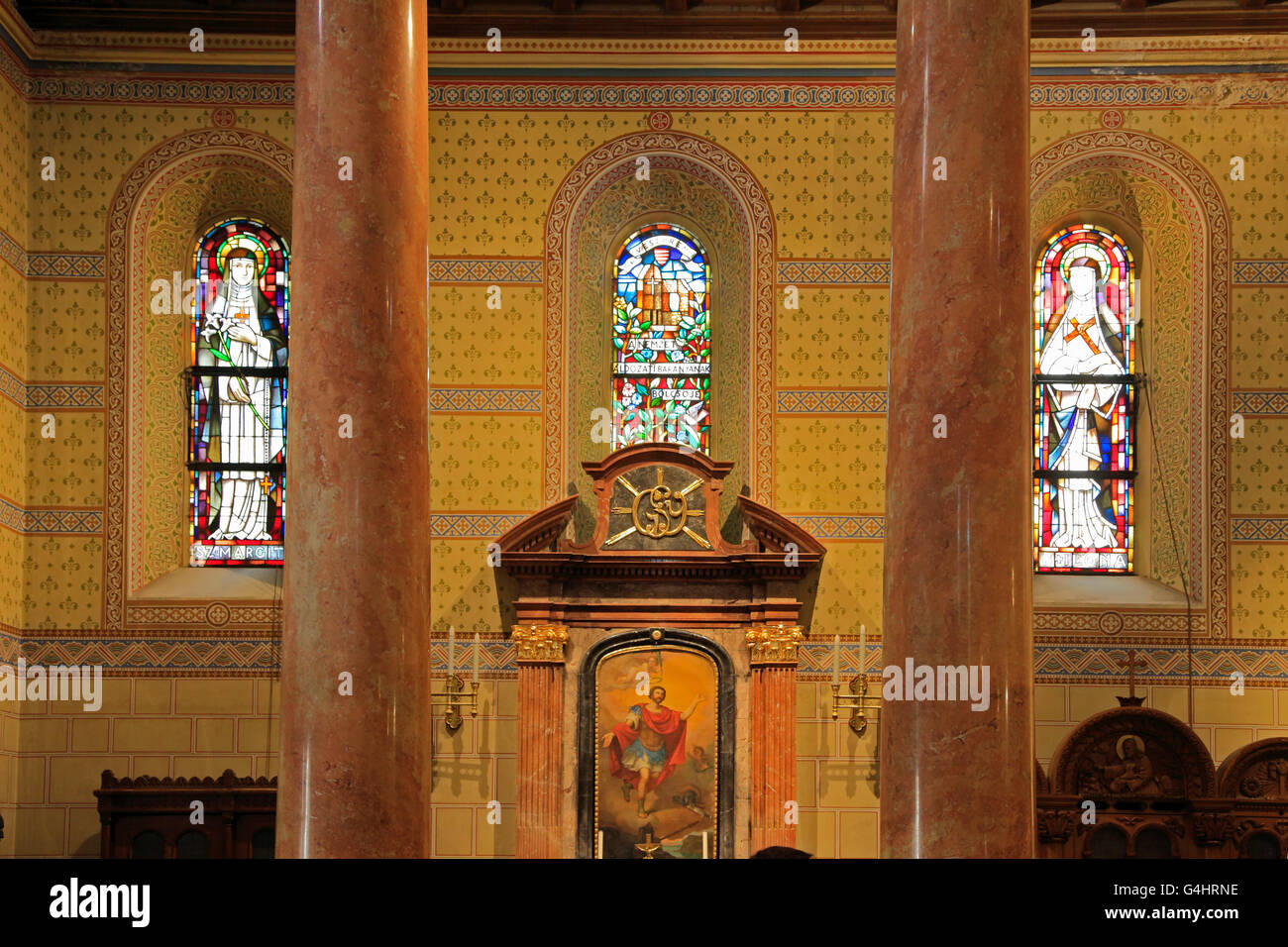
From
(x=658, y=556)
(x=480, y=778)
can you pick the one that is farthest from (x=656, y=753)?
(x=658, y=556)

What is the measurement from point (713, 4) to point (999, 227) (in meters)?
A: 8.53

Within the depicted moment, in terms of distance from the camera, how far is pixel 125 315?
540 inches

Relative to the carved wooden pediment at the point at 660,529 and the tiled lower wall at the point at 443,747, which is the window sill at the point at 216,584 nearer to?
the tiled lower wall at the point at 443,747

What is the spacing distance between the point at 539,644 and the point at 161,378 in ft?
14.0

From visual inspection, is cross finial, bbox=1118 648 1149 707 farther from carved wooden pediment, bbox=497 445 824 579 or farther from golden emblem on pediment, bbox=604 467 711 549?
golden emblem on pediment, bbox=604 467 711 549

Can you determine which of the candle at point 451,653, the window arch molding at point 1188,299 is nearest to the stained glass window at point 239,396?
the candle at point 451,653

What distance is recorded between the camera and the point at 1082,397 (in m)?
14.2

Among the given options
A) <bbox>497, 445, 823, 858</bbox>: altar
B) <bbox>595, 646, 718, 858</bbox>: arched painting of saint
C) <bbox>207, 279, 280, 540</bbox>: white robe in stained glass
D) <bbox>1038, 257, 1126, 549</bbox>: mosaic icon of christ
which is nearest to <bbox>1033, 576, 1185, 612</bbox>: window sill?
<bbox>1038, 257, 1126, 549</bbox>: mosaic icon of christ

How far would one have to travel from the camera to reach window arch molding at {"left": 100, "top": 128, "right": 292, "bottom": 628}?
13258 mm

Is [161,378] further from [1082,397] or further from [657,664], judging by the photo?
[1082,397]

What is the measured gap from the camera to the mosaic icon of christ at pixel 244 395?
14.0 metres

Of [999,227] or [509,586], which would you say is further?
[509,586]
